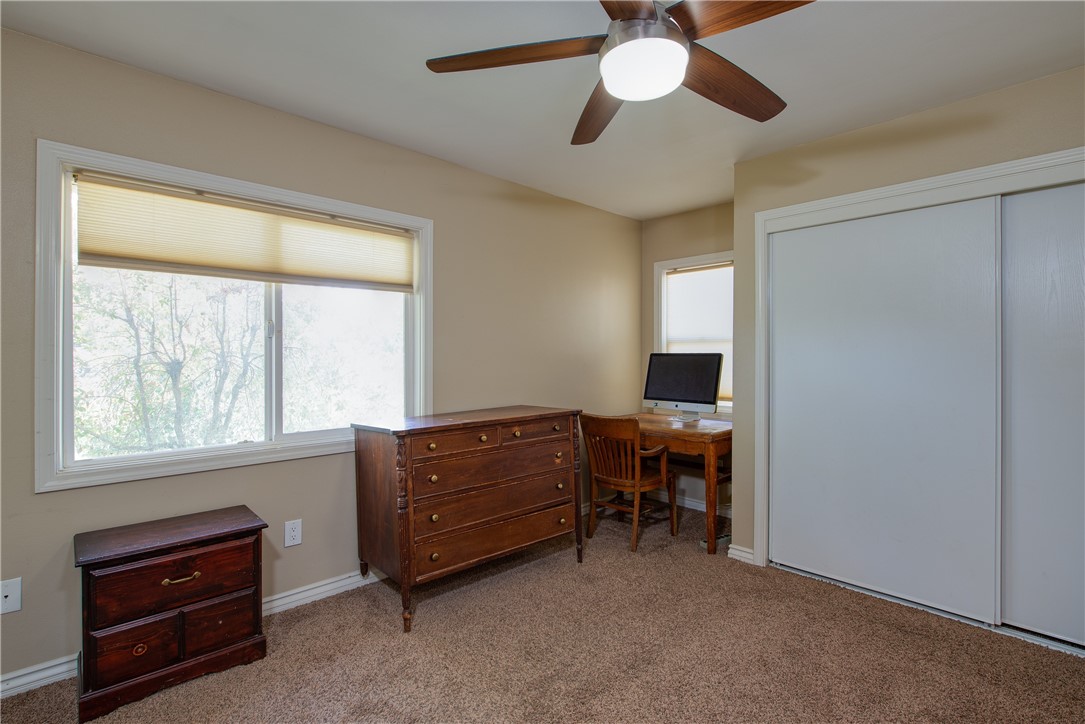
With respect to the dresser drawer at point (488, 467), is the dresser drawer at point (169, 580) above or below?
below

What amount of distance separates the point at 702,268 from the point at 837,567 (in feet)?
7.72

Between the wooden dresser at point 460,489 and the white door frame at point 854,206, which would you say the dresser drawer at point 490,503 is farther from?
the white door frame at point 854,206

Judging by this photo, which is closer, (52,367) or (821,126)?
(52,367)

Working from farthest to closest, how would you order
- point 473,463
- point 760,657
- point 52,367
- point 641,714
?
point 473,463, point 760,657, point 52,367, point 641,714

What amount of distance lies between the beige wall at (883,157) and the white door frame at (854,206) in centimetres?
4

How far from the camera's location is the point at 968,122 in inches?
92.4

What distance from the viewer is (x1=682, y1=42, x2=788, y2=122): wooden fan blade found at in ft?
5.17

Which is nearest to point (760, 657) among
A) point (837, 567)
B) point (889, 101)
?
point (837, 567)

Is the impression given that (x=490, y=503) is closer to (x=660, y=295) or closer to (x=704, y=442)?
(x=704, y=442)

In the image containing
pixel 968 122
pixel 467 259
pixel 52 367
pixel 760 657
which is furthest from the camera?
pixel 467 259

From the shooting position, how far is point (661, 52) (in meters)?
1.44

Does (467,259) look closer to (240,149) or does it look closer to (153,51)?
(240,149)

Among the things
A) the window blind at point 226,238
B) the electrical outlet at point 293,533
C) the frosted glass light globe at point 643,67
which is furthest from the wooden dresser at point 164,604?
the frosted glass light globe at point 643,67

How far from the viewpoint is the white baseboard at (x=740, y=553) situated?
121 inches
